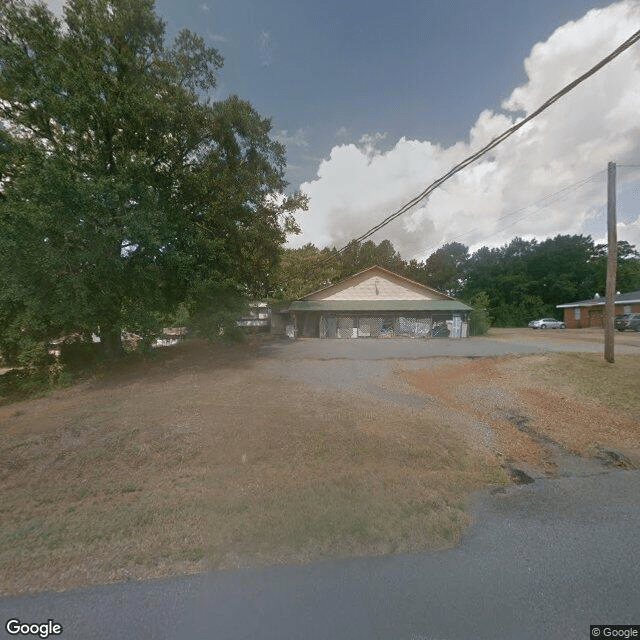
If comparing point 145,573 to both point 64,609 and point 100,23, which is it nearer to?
point 64,609

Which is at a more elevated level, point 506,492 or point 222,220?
point 222,220

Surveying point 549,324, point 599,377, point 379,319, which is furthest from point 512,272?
point 599,377

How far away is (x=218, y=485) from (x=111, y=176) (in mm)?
10084

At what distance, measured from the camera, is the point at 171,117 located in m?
10.3

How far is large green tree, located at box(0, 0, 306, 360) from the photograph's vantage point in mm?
8672

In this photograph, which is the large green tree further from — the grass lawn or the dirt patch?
the grass lawn

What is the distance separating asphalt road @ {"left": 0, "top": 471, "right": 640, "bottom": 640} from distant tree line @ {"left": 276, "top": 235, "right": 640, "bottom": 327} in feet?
107

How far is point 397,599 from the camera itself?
7.50 feet

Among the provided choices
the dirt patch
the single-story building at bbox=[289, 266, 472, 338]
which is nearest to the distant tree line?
the single-story building at bbox=[289, 266, 472, 338]

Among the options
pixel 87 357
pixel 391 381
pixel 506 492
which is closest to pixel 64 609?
pixel 506 492

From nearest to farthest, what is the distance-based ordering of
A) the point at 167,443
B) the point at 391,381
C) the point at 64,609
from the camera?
the point at 64,609, the point at 167,443, the point at 391,381

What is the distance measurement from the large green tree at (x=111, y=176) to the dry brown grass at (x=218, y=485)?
13.9 feet

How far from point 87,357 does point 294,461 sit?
41.9 feet
